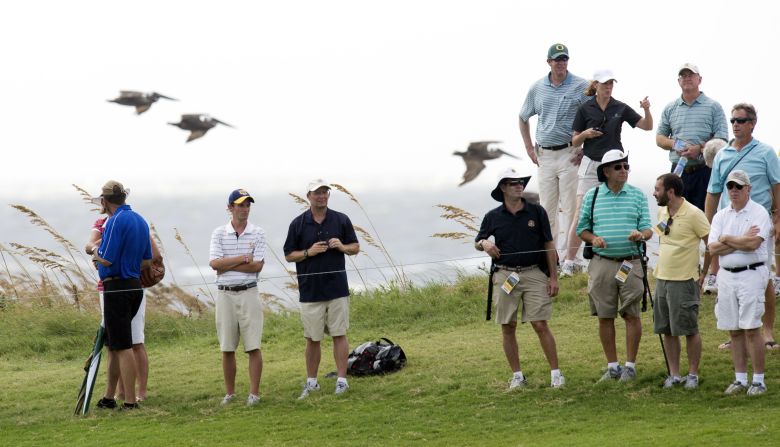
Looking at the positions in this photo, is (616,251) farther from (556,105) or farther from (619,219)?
(556,105)

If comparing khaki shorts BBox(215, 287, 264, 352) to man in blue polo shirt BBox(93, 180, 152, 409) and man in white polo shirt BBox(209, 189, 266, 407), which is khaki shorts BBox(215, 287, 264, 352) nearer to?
man in white polo shirt BBox(209, 189, 266, 407)

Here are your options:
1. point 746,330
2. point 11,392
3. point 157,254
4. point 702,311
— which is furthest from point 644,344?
point 11,392

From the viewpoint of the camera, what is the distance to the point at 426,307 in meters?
15.2

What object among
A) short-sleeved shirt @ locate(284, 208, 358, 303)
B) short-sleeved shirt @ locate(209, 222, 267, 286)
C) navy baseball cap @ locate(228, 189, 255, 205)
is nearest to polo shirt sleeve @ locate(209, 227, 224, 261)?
short-sleeved shirt @ locate(209, 222, 267, 286)

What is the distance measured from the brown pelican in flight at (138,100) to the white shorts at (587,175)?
14.6 ft

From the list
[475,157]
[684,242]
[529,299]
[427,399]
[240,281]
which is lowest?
[427,399]

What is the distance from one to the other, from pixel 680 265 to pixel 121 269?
4.63 m

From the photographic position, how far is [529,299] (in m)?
10.7

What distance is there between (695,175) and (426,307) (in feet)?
12.7

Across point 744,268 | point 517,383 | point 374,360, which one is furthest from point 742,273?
point 374,360

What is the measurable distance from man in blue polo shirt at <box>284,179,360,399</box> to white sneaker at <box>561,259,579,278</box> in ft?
13.5

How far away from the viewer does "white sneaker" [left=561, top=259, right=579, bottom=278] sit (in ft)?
48.5

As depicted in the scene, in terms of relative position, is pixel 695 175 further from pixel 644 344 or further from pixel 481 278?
pixel 481 278

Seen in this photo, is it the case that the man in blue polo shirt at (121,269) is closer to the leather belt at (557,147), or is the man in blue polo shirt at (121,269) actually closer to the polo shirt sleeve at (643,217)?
the polo shirt sleeve at (643,217)
